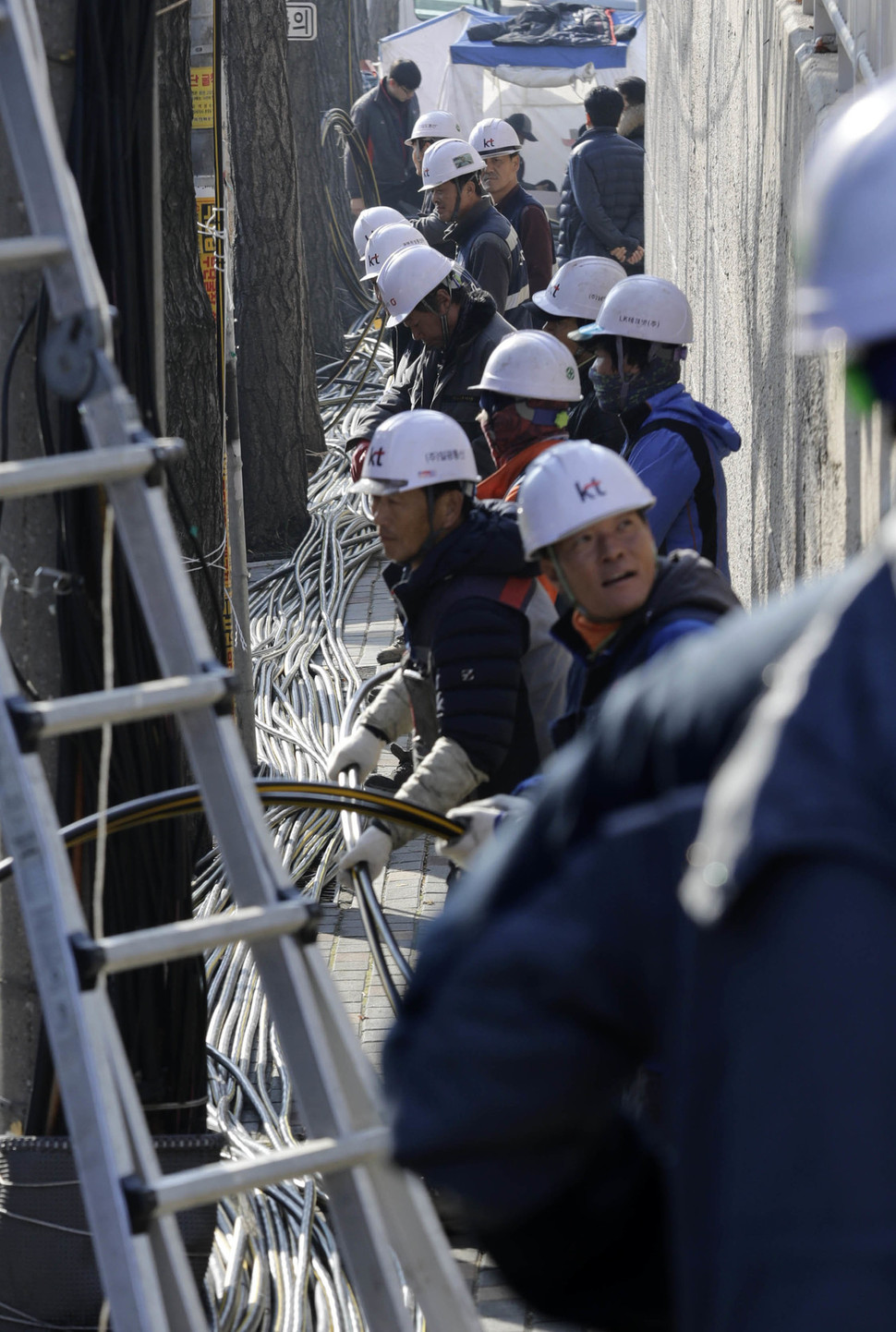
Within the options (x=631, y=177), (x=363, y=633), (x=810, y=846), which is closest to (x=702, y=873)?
(x=810, y=846)

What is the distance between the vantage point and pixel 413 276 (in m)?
7.12

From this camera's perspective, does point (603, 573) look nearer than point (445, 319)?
Yes

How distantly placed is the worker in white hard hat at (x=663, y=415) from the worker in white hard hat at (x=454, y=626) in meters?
0.64

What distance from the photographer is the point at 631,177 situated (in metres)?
11.9

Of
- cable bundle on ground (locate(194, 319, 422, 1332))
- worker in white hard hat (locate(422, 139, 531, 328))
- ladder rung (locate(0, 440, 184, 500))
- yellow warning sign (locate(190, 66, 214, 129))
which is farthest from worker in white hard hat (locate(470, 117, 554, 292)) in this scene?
ladder rung (locate(0, 440, 184, 500))

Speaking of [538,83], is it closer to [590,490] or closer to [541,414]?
[541,414]

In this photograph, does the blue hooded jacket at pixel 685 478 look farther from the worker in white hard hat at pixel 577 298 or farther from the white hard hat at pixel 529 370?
the worker in white hard hat at pixel 577 298

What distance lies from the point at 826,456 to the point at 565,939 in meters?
3.19

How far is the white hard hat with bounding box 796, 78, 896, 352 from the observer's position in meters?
1.08

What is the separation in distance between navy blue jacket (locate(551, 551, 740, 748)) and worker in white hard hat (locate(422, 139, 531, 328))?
18.5 ft

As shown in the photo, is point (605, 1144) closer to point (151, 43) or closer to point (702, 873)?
point (702, 873)

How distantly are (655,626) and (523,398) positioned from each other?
2449 mm

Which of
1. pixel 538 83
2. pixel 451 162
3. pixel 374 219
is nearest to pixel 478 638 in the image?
pixel 451 162

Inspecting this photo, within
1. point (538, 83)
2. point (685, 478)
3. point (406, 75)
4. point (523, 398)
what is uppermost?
point (538, 83)
